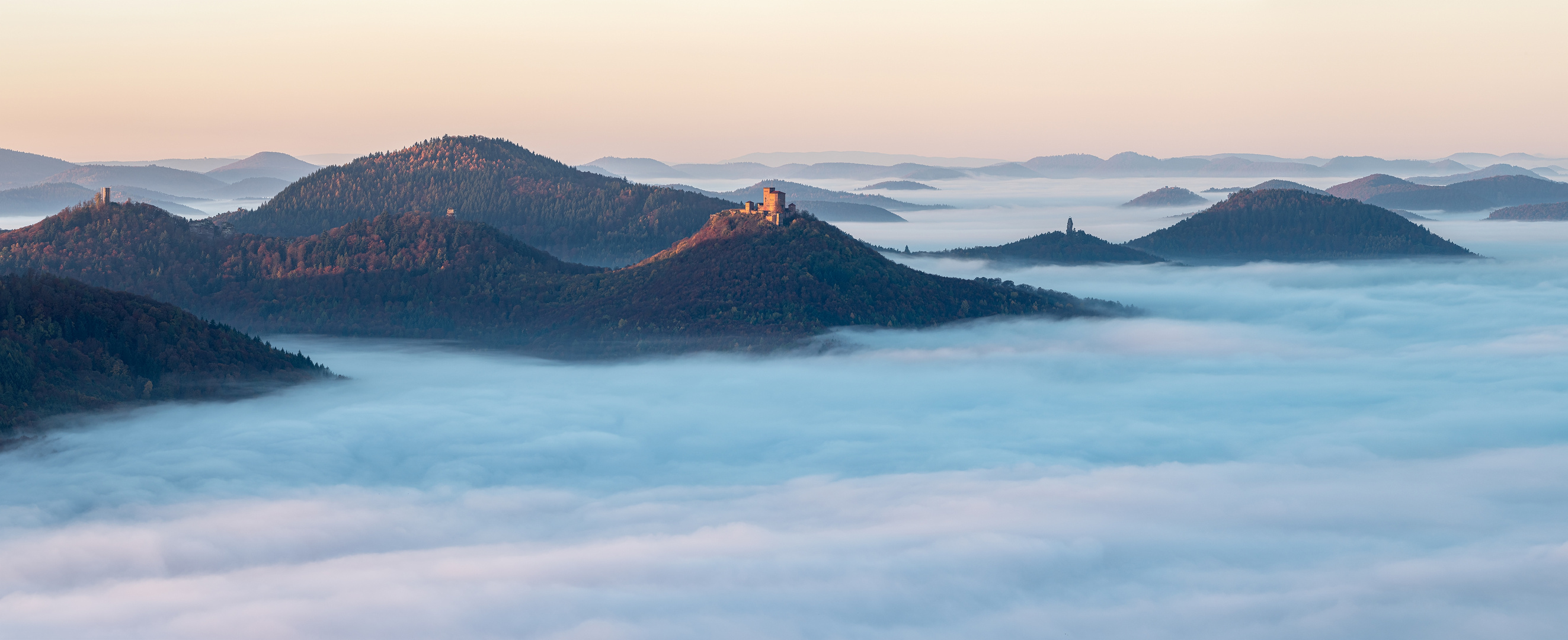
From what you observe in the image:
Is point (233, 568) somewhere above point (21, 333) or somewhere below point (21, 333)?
below

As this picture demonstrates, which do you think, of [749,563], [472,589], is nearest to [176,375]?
[472,589]

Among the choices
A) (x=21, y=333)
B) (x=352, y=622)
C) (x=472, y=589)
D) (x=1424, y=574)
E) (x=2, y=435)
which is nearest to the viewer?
(x=352, y=622)

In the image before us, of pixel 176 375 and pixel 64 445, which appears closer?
pixel 64 445

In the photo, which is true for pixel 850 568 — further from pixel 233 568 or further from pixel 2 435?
pixel 2 435

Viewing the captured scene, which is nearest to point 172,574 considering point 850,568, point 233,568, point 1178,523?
point 233,568

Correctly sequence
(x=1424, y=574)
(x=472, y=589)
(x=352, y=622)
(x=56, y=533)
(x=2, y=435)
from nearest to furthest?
(x=352, y=622)
(x=472, y=589)
(x=1424, y=574)
(x=56, y=533)
(x=2, y=435)

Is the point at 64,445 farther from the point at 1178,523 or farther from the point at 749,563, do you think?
the point at 1178,523

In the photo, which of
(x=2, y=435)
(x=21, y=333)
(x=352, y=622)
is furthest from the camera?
(x=21, y=333)
